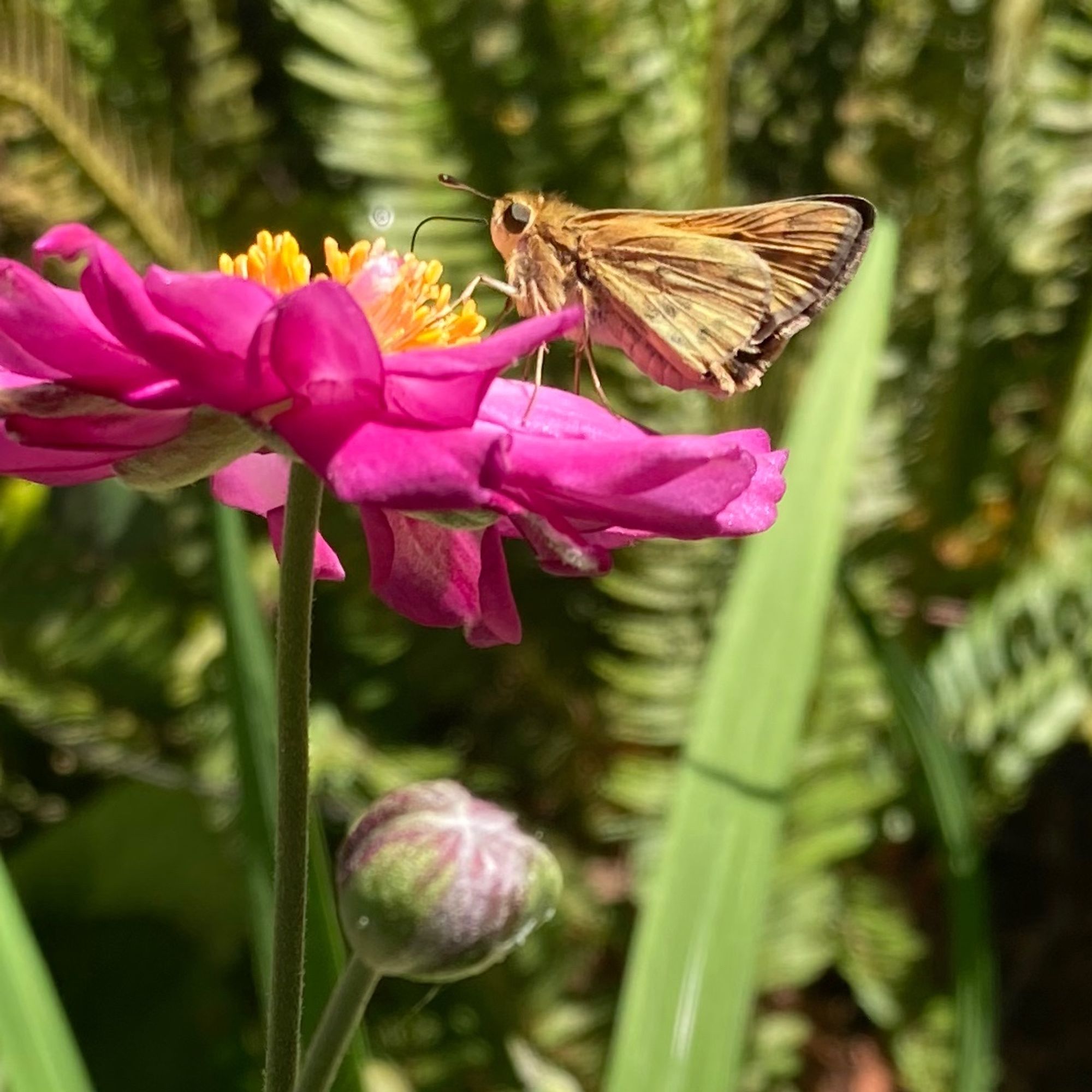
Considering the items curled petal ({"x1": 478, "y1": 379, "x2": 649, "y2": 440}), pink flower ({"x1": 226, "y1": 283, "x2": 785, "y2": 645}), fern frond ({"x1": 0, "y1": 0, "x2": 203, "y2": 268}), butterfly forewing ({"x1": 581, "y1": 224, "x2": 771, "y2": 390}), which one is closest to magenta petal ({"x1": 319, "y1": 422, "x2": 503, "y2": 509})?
pink flower ({"x1": 226, "y1": 283, "x2": 785, "y2": 645})

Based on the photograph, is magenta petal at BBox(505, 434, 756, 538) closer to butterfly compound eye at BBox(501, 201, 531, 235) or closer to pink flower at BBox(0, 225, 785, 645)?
pink flower at BBox(0, 225, 785, 645)

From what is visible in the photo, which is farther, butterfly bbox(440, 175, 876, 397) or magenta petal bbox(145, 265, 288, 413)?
butterfly bbox(440, 175, 876, 397)

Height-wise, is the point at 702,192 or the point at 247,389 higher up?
the point at 702,192

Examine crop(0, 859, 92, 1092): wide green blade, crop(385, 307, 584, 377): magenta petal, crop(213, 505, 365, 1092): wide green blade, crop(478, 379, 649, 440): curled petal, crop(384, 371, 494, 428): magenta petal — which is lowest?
crop(0, 859, 92, 1092): wide green blade

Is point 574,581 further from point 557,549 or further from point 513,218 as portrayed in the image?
point 557,549

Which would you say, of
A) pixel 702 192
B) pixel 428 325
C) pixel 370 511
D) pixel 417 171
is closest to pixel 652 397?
pixel 702 192

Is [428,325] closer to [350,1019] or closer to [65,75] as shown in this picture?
[350,1019]

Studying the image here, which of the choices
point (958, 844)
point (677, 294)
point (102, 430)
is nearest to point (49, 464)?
point (102, 430)
